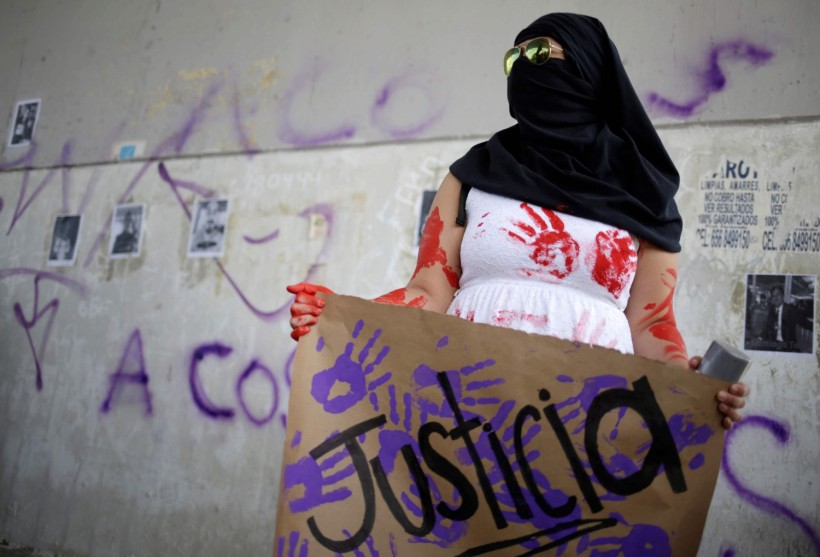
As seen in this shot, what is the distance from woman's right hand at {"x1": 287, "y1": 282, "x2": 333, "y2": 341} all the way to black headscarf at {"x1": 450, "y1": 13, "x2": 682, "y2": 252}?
49 centimetres

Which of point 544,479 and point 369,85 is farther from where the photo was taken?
point 369,85

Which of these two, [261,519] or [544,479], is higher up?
[544,479]

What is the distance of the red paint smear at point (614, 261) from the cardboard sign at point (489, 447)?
0.30 meters

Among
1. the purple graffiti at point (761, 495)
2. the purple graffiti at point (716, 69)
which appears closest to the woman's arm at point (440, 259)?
the purple graffiti at point (761, 495)

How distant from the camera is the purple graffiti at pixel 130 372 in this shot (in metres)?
4.61

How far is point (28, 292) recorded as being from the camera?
16.9 ft

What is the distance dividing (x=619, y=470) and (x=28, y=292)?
15.2 feet

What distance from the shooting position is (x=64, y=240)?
511 centimetres

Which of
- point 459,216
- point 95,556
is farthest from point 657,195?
point 95,556

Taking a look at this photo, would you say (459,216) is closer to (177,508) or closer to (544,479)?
(544,479)

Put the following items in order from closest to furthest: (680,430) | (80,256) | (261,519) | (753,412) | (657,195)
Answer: (680,430)
(657,195)
(753,412)
(261,519)
(80,256)

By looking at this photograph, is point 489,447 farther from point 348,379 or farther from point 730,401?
point 730,401

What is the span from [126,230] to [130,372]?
881 mm

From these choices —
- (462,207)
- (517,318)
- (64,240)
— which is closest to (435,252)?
(462,207)
